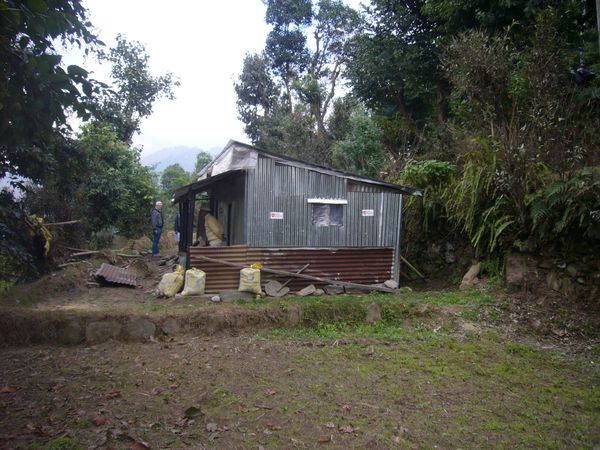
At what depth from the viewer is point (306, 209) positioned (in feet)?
34.6

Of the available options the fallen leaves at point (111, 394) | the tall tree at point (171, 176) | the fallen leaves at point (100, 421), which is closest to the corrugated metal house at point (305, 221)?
the fallen leaves at point (111, 394)

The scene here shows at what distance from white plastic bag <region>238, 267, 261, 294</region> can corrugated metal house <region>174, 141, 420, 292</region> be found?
38 centimetres

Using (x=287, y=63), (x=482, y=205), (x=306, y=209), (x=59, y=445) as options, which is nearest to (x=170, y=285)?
(x=306, y=209)

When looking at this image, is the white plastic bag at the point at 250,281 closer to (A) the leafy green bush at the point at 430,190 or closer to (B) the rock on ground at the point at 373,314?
(B) the rock on ground at the point at 373,314

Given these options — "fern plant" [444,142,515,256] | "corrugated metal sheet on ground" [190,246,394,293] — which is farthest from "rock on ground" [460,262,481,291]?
"corrugated metal sheet on ground" [190,246,394,293]

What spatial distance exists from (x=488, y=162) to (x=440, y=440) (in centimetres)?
732

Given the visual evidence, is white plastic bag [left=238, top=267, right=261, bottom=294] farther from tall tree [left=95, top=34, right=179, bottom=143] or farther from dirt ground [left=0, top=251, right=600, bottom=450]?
tall tree [left=95, top=34, right=179, bottom=143]

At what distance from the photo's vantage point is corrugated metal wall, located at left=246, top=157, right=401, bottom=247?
10227 mm

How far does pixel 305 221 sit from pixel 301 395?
221 inches

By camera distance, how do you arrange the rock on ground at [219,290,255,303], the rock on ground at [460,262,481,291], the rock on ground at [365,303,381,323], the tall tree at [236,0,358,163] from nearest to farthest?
the rock on ground at [365,303,381,323] → the rock on ground at [219,290,255,303] → the rock on ground at [460,262,481,291] → the tall tree at [236,0,358,163]

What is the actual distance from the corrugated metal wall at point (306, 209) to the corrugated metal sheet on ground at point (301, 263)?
18 cm

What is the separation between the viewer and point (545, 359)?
6.68 metres

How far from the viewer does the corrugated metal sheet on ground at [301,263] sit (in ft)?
33.1

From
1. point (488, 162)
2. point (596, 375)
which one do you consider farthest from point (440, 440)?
point (488, 162)
